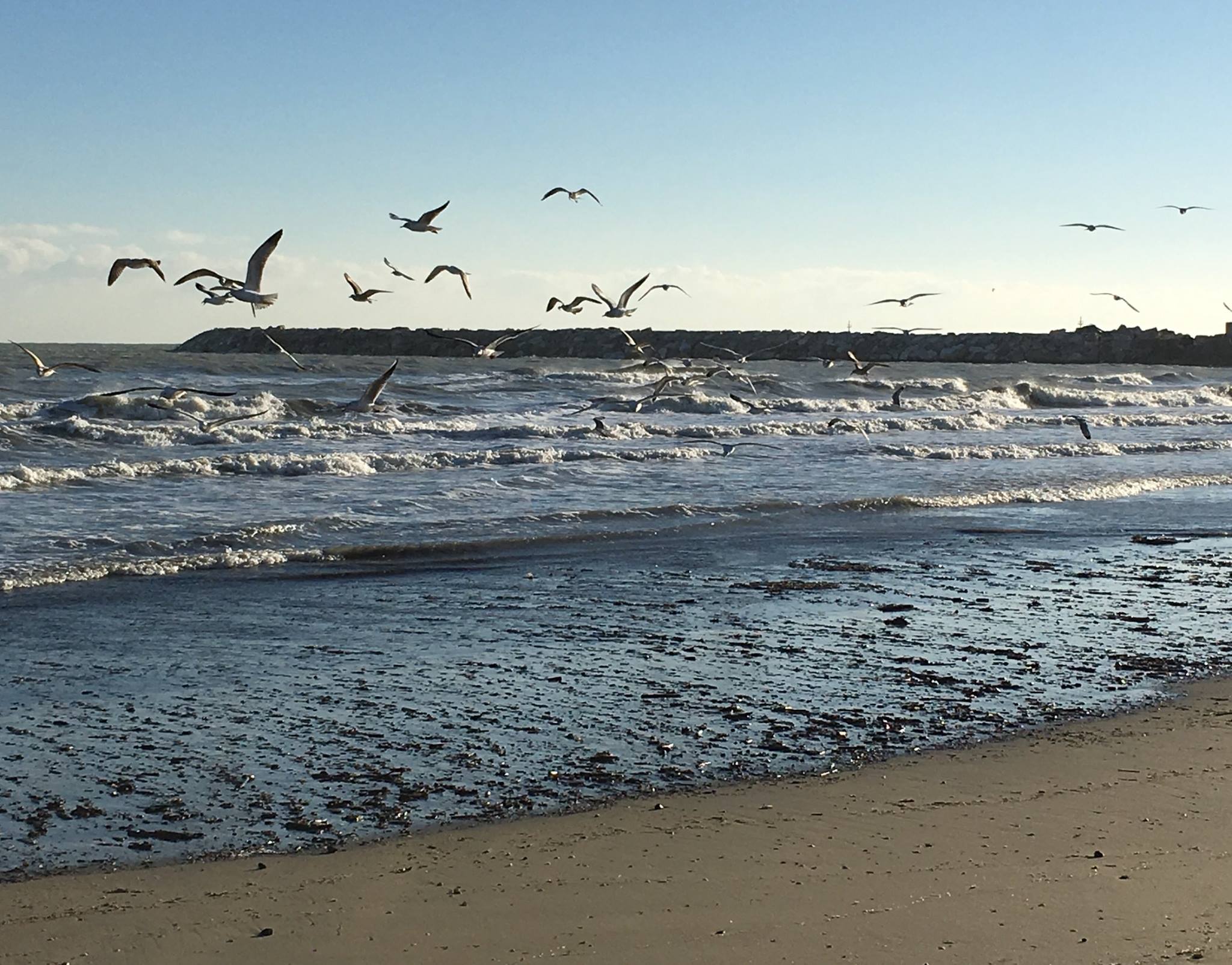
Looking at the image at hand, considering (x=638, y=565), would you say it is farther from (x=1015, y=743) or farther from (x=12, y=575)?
(x=1015, y=743)

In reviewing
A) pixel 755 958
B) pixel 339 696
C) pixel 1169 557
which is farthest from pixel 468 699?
pixel 1169 557

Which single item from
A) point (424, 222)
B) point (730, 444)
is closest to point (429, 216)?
point (424, 222)

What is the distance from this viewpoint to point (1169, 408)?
3962 cm

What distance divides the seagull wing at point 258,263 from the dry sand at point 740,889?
24.2 ft

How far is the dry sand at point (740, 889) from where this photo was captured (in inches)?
150

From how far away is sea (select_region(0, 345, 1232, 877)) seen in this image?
536 centimetres

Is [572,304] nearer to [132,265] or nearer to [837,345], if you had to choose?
[132,265]

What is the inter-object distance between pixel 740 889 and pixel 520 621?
4.43 metres

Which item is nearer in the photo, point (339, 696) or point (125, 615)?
point (339, 696)

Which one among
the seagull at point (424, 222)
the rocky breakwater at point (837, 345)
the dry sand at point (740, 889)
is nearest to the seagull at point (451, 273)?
the seagull at point (424, 222)

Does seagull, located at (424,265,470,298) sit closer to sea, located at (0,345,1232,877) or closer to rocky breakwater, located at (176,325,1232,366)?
sea, located at (0,345,1232,877)

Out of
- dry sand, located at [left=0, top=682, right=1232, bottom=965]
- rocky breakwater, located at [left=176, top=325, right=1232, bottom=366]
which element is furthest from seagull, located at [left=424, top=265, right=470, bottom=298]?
rocky breakwater, located at [left=176, top=325, right=1232, bottom=366]

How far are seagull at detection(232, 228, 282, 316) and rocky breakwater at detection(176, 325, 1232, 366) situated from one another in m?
69.6

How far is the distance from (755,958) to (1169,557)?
348 inches
